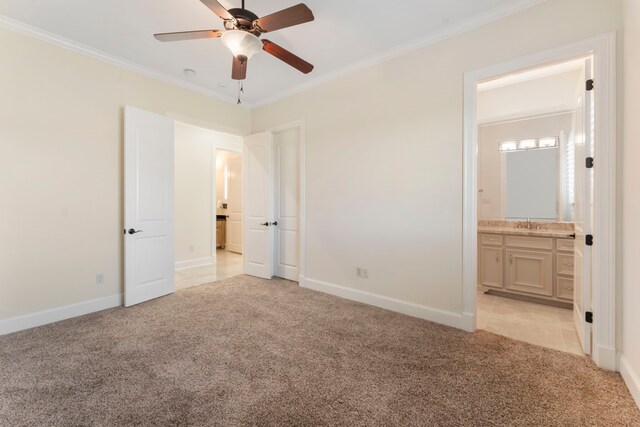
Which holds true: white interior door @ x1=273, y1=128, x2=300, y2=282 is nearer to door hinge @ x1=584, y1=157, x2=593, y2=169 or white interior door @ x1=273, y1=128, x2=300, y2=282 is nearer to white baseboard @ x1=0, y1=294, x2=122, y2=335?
white baseboard @ x1=0, y1=294, x2=122, y2=335

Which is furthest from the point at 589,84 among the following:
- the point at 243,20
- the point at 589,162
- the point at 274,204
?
the point at 274,204

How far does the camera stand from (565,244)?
11.4 ft

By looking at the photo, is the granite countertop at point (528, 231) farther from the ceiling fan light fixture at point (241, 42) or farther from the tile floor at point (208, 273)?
the tile floor at point (208, 273)

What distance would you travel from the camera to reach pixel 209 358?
223 cm

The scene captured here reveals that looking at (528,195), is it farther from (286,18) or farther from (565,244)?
(286,18)

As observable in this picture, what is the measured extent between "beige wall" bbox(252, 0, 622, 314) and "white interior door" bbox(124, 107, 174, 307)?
194cm

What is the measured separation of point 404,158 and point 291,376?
2.42 metres

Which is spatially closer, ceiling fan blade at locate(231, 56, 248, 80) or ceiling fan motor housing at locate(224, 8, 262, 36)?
ceiling fan motor housing at locate(224, 8, 262, 36)

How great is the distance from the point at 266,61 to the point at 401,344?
346 centimetres

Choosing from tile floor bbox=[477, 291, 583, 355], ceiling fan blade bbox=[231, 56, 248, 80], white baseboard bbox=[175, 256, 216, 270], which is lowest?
tile floor bbox=[477, 291, 583, 355]

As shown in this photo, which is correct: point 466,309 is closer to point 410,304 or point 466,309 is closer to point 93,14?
point 410,304

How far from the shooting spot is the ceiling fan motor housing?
1.99 m

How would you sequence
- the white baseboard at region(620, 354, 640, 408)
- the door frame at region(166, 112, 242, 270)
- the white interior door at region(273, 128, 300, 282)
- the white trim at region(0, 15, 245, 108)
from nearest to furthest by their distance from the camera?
1. the white baseboard at region(620, 354, 640, 408)
2. the white trim at region(0, 15, 245, 108)
3. the door frame at region(166, 112, 242, 270)
4. the white interior door at region(273, 128, 300, 282)

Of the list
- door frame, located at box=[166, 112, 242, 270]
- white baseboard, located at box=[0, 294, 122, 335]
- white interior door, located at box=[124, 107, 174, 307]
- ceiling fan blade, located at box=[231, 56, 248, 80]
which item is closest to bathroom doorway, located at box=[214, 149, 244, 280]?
door frame, located at box=[166, 112, 242, 270]
